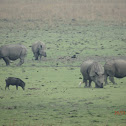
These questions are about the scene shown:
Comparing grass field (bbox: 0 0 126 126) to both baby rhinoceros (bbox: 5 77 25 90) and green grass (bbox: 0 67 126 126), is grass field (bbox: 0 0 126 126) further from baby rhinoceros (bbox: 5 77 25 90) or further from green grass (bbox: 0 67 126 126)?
baby rhinoceros (bbox: 5 77 25 90)

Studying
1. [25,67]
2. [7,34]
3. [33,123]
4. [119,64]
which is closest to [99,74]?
[119,64]

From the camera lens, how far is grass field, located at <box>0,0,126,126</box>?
14.6 meters

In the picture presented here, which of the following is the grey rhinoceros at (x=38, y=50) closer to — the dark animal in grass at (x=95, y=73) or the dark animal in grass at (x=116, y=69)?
the dark animal in grass at (x=116, y=69)

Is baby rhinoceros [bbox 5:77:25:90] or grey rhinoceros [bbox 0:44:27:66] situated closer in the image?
baby rhinoceros [bbox 5:77:25:90]

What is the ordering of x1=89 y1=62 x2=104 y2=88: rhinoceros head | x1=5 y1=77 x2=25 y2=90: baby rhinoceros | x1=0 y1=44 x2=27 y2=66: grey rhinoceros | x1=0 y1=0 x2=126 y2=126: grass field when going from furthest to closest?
x1=0 y1=44 x2=27 y2=66: grey rhinoceros
x1=89 y1=62 x2=104 y2=88: rhinoceros head
x1=5 y1=77 x2=25 y2=90: baby rhinoceros
x1=0 y1=0 x2=126 y2=126: grass field

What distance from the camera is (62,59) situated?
32844mm

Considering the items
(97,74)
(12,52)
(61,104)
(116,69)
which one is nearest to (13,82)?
(97,74)

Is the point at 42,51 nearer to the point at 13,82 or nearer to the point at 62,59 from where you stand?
the point at 62,59

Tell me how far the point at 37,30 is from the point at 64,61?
14.7 metres

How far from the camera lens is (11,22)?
4962 cm

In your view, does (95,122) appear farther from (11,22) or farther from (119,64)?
(11,22)

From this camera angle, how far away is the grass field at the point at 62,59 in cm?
1457

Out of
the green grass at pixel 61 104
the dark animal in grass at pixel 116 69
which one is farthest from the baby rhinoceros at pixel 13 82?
the dark animal in grass at pixel 116 69

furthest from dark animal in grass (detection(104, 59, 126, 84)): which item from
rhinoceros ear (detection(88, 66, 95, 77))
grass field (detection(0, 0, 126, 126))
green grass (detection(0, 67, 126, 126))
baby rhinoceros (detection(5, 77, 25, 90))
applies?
baby rhinoceros (detection(5, 77, 25, 90))
